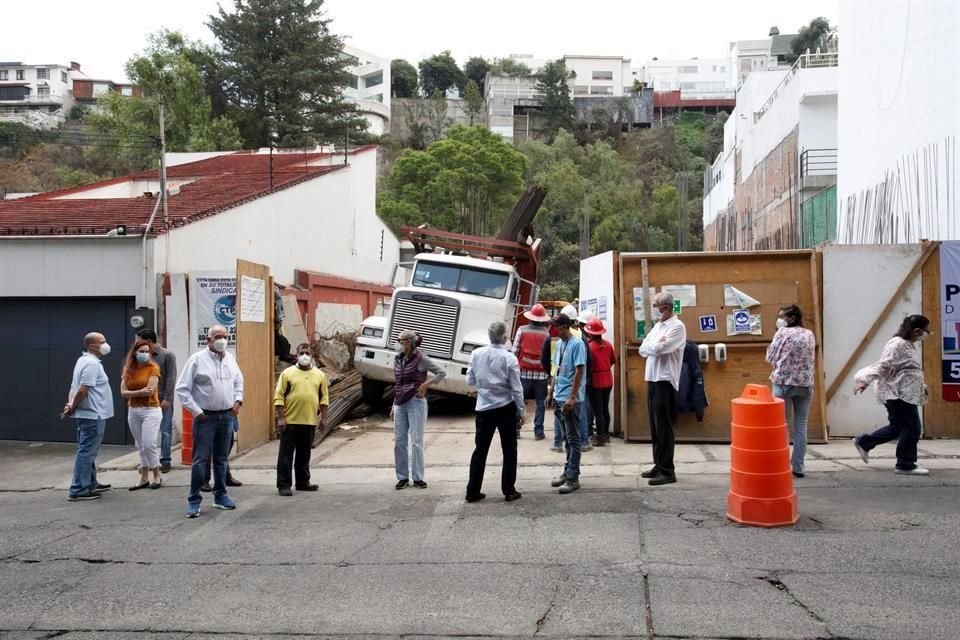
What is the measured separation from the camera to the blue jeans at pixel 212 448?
8.46 meters

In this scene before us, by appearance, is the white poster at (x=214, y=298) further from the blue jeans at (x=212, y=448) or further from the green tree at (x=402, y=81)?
the green tree at (x=402, y=81)

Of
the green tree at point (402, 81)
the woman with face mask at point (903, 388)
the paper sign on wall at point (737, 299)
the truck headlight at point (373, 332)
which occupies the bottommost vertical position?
the woman with face mask at point (903, 388)

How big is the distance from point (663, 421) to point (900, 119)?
→ 1298 cm

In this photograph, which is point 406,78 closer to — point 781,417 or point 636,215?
point 636,215

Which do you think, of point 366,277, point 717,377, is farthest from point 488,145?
point 717,377

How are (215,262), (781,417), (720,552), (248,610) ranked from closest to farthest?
(248,610), (720,552), (781,417), (215,262)

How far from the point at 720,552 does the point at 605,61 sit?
114 metres

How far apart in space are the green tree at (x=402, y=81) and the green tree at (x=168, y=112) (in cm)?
5945

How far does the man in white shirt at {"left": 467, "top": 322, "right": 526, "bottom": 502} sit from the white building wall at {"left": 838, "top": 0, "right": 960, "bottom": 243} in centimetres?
1043

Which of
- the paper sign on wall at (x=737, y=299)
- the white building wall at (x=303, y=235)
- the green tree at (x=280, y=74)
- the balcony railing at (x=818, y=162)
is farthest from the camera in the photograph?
the green tree at (x=280, y=74)

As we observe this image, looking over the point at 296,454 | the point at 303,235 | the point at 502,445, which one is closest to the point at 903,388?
the point at 502,445

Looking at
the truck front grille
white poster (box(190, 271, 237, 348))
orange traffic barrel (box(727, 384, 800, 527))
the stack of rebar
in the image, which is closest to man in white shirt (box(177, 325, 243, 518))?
white poster (box(190, 271, 237, 348))

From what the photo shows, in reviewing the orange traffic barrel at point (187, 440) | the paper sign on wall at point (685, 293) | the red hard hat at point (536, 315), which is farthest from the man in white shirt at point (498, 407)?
the orange traffic barrel at point (187, 440)

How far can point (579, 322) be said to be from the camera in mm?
11438
